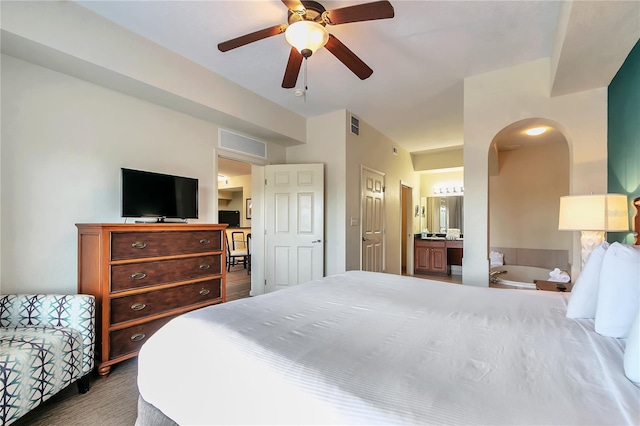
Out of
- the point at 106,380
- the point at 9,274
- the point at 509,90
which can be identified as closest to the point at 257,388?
the point at 106,380

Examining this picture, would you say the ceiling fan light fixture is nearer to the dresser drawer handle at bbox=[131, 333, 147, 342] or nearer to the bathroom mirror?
the dresser drawer handle at bbox=[131, 333, 147, 342]

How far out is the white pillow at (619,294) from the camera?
1016mm

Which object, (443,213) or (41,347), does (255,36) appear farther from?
(443,213)

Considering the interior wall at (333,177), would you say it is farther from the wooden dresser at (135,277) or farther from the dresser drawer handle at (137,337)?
the dresser drawer handle at (137,337)

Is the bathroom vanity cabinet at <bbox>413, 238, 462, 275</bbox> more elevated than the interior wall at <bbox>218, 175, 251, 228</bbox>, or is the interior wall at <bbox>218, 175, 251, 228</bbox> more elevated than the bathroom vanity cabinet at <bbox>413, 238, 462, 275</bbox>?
the interior wall at <bbox>218, 175, 251, 228</bbox>

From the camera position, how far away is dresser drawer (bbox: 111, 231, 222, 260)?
2137 mm

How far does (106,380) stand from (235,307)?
1506mm

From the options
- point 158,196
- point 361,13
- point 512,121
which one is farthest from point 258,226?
point 512,121

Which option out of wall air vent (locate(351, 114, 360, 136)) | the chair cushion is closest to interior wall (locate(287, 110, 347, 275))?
wall air vent (locate(351, 114, 360, 136))

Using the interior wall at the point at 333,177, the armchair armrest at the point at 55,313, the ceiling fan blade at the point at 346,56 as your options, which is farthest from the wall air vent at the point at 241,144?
the armchair armrest at the point at 55,313

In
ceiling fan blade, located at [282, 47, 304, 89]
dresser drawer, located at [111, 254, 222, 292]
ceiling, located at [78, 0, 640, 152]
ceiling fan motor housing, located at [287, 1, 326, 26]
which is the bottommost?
dresser drawer, located at [111, 254, 222, 292]

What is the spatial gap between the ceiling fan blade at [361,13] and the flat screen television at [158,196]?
6.55ft

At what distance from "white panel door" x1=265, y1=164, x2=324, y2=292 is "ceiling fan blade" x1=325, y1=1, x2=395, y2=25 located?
227cm

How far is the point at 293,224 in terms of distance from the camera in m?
4.12
